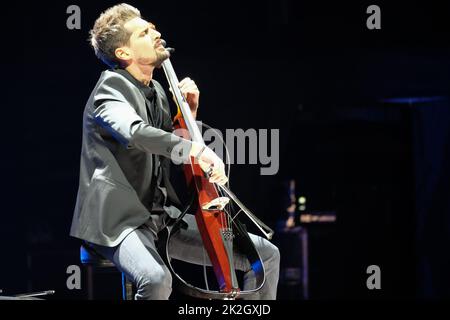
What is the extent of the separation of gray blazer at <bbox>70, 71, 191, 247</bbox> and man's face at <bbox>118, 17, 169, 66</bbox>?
12 cm

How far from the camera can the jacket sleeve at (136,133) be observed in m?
2.71

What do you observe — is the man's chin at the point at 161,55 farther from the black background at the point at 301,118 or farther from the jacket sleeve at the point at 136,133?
the black background at the point at 301,118

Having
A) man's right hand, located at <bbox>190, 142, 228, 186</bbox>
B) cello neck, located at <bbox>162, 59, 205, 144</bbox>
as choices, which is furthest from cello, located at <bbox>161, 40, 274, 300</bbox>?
man's right hand, located at <bbox>190, 142, 228, 186</bbox>

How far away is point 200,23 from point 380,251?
77.7 inches

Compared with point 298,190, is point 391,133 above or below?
above

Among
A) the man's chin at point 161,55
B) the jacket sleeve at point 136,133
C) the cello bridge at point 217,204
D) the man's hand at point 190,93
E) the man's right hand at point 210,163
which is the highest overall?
the man's chin at point 161,55

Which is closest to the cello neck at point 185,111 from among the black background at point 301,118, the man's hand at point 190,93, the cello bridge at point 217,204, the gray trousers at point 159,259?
the man's hand at point 190,93

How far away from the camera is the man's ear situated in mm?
3068

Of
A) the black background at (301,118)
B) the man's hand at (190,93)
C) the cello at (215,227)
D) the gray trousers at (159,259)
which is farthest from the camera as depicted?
the black background at (301,118)

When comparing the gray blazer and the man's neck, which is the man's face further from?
the gray blazer

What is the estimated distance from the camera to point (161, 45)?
10.1 feet
